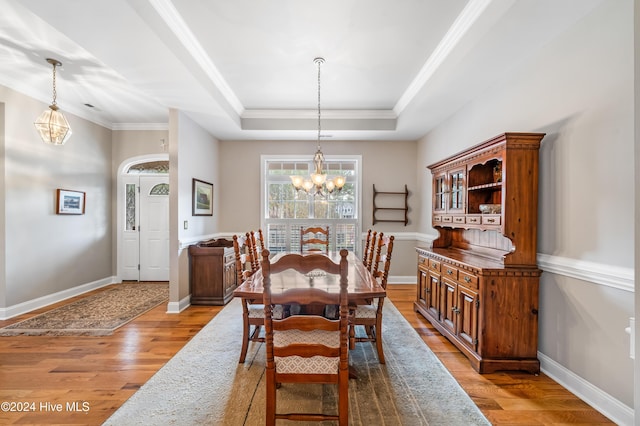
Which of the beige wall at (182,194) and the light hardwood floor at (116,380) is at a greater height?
the beige wall at (182,194)

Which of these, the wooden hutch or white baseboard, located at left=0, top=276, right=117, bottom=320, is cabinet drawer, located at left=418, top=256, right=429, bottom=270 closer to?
the wooden hutch

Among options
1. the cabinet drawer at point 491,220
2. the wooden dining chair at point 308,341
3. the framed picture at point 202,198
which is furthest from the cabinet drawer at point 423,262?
the framed picture at point 202,198

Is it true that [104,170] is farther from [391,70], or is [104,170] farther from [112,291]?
[391,70]

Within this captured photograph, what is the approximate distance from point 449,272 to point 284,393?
76.6 inches

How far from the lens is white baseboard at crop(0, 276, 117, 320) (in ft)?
11.9

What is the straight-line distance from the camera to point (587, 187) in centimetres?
207

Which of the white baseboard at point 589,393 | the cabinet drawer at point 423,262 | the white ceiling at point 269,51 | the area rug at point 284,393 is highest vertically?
the white ceiling at point 269,51

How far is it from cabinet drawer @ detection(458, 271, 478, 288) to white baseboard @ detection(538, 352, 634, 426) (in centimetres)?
77

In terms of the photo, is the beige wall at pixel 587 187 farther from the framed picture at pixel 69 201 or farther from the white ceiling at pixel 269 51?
the framed picture at pixel 69 201

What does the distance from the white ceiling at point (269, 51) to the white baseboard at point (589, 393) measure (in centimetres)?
261

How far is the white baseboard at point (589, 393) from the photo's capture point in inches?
71.4

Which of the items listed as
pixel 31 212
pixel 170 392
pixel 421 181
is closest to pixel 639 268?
pixel 170 392

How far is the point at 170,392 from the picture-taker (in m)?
2.13

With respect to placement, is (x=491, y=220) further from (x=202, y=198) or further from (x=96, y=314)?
(x=96, y=314)
